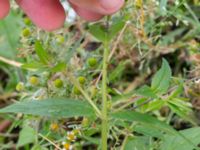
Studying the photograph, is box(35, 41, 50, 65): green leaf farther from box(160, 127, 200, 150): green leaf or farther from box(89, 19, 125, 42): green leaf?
box(160, 127, 200, 150): green leaf

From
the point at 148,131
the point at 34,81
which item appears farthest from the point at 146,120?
the point at 34,81

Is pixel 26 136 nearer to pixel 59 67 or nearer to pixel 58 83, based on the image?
pixel 58 83

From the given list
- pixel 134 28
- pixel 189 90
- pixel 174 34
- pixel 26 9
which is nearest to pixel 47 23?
pixel 26 9

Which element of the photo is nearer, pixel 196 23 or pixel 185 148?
pixel 185 148

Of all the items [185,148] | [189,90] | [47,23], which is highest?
[47,23]

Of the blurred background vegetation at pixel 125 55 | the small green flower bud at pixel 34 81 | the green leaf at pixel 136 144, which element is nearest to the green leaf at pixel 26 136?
the blurred background vegetation at pixel 125 55

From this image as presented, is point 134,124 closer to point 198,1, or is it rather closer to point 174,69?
point 198,1

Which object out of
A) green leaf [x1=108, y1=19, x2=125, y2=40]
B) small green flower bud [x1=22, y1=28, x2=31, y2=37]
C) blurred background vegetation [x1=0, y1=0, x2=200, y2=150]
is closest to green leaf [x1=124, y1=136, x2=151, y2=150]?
blurred background vegetation [x1=0, y1=0, x2=200, y2=150]
